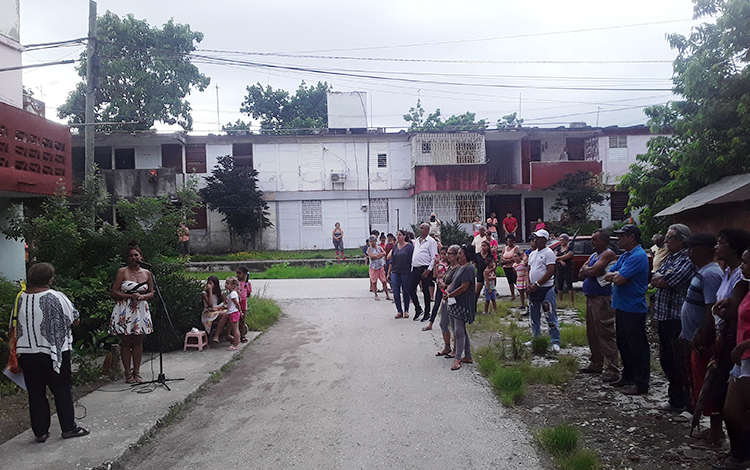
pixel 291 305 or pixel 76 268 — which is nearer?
pixel 76 268

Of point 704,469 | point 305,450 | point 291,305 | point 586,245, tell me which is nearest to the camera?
point 704,469

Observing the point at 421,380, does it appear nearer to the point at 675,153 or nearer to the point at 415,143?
the point at 675,153

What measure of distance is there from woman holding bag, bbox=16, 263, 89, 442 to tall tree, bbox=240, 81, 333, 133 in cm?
3869

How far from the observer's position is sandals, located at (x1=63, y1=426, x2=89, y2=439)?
5.08 metres

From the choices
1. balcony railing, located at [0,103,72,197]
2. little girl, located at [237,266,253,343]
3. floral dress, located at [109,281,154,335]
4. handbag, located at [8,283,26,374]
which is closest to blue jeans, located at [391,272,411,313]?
little girl, located at [237,266,253,343]

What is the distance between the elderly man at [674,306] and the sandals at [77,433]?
5.80 metres

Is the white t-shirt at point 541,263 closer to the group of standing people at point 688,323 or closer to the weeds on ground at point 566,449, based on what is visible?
the group of standing people at point 688,323

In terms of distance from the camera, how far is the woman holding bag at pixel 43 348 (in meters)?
4.94

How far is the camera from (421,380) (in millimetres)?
6957

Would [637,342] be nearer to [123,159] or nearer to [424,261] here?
[424,261]

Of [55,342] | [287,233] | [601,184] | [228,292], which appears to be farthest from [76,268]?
[601,184]

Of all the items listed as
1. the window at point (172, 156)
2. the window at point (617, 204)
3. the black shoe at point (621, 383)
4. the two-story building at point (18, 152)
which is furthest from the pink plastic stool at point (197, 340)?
the window at point (617, 204)

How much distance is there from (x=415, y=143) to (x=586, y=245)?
15774 millimetres

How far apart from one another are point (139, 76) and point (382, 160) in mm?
15017
